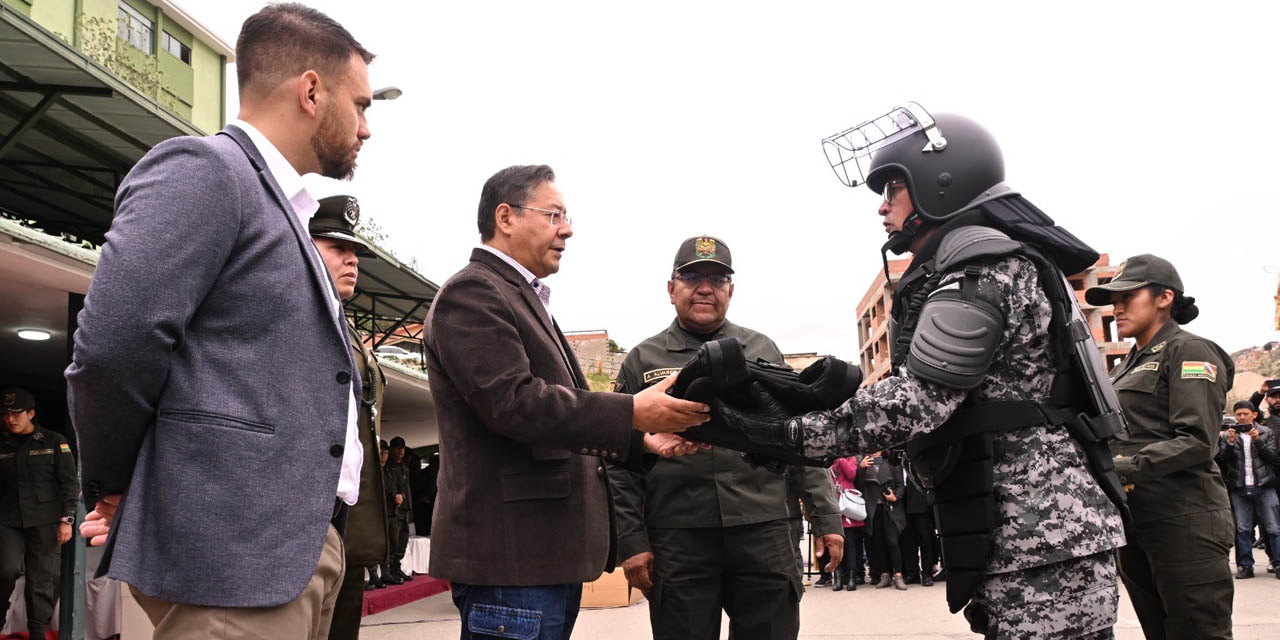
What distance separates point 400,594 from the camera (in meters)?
11.2

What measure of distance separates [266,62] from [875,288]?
99.4 metres

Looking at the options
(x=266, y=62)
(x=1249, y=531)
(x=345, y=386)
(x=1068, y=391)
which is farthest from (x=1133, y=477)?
(x=1249, y=531)

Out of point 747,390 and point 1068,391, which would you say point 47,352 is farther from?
point 1068,391

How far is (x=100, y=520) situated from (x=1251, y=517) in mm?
12485

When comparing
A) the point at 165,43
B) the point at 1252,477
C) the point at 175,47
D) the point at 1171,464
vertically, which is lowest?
the point at 1252,477

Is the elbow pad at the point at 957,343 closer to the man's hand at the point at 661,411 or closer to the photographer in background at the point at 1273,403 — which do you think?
the man's hand at the point at 661,411

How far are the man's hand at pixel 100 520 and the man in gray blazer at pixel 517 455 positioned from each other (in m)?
0.98

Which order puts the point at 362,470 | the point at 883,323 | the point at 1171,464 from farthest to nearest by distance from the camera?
the point at 883,323, the point at 362,470, the point at 1171,464

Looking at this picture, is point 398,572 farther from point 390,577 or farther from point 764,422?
point 764,422

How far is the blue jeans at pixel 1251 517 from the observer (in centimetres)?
1054

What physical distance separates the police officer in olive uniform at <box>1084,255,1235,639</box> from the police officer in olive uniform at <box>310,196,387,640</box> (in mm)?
3408

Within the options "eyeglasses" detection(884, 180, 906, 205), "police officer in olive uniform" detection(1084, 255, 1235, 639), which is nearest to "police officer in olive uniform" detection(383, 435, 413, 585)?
"police officer in olive uniform" detection(1084, 255, 1235, 639)

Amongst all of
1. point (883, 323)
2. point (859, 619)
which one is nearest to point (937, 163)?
point (859, 619)

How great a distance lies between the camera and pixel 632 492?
166 inches
